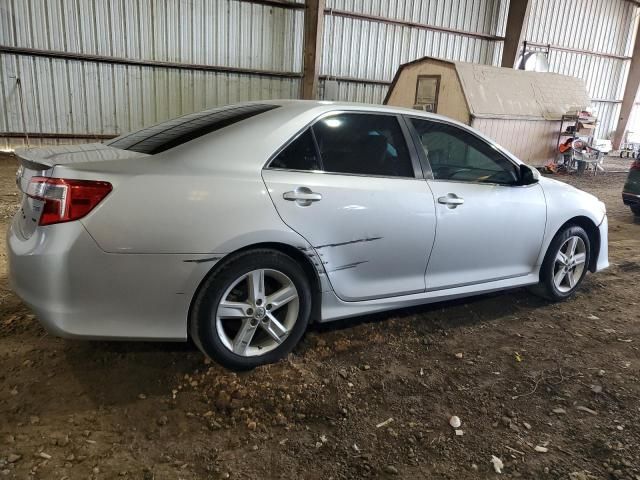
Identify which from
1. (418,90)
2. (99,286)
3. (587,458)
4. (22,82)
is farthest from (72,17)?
(587,458)

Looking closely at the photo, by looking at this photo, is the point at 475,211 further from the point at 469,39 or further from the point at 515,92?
the point at 469,39

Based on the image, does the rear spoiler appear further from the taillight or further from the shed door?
the shed door

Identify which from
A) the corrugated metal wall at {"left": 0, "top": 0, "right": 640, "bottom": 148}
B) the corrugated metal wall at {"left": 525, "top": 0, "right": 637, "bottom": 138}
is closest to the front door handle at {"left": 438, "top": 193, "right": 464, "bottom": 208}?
the corrugated metal wall at {"left": 0, "top": 0, "right": 640, "bottom": 148}

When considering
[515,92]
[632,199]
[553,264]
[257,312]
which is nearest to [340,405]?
[257,312]

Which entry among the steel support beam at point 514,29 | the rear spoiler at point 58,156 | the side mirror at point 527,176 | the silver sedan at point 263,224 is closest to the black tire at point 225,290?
the silver sedan at point 263,224

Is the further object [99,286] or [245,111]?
[245,111]

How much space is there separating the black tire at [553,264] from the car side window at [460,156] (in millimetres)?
699

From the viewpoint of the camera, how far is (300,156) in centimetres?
285

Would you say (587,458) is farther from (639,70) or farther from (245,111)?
(639,70)

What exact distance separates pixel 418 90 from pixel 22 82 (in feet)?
28.4

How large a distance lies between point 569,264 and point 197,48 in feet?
33.7

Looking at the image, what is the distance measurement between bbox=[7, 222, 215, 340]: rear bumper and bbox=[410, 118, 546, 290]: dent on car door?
63.1 inches

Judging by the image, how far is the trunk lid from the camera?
2426 mm

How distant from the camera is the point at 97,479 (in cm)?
202
